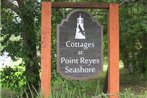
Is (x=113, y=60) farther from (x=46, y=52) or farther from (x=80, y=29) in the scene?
(x=46, y=52)

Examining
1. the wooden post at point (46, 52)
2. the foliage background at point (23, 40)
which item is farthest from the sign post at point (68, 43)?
the foliage background at point (23, 40)

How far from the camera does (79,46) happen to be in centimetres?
785

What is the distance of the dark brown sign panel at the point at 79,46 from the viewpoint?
7773mm

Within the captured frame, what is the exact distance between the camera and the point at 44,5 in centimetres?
792

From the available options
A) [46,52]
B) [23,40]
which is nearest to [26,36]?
[23,40]

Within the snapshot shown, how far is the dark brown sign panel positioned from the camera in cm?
777

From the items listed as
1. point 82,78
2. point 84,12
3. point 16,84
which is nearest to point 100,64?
point 82,78

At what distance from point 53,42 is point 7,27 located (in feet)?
4.14

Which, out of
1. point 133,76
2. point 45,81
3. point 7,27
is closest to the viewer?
point 45,81

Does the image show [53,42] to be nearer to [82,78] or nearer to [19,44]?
[19,44]

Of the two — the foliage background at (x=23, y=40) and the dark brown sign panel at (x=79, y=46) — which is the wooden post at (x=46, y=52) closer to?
the dark brown sign panel at (x=79, y=46)

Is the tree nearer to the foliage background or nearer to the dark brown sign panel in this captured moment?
the foliage background

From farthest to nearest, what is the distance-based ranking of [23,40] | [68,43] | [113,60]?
[23,40], [113,60], [68,43]

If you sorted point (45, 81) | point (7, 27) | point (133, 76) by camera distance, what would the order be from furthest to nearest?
point (133, 76) < point (7, 27) < point (45, 81)
